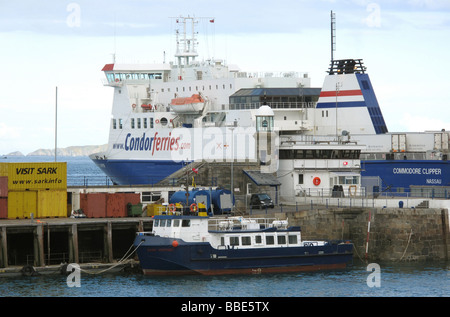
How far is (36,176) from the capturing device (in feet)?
154

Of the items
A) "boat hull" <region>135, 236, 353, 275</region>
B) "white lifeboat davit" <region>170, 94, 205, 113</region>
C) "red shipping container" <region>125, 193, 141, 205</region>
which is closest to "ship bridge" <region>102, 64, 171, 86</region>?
"white lifeboat davit" <region>170, 94, 205, 113</region>

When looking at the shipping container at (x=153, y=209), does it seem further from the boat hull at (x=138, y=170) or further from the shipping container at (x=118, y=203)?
the boat hull at (x=138, y=170)

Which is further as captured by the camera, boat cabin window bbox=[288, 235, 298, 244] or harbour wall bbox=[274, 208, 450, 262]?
harbour wall bbox=[274, 208, 450, 262]

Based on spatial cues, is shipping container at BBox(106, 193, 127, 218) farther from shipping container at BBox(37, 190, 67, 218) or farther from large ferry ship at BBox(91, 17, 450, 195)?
large ferry ship at BBox(91, 17, 450, 195)

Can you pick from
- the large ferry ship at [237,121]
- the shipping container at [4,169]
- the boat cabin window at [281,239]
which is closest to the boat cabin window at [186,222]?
the boat cabin window at [281,239]

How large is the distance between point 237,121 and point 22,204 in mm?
23787

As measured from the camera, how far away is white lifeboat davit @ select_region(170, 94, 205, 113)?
70125 millimetres

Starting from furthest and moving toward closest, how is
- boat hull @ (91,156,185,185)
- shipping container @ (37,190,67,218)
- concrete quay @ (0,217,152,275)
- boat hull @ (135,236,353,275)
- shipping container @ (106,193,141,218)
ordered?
boat hull @ (91,156,185,185) < shipping container @ (106,193,141,218) < shipping container @ (37,190,67,218) < concrete quay @ (0,217,152,275) < boat hull @ (135,236,353,275)

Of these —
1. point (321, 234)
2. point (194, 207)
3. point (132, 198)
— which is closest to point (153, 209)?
point (132, 198)

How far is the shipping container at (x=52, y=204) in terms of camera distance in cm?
4656

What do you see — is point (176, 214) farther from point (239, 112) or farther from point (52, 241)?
point (239, 112)

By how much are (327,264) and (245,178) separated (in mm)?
11779

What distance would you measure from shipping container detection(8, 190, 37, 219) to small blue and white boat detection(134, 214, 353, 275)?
755cm

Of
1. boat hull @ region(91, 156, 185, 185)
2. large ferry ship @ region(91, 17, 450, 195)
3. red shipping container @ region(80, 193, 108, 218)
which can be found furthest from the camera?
boat hull @ region(91, 156, 185, 185)
